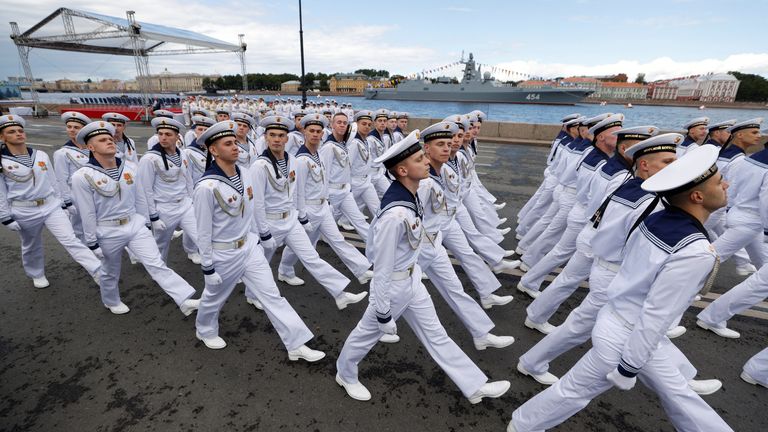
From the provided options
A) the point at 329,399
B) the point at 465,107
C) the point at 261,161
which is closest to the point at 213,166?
the point at 261,161

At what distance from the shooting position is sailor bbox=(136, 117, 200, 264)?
5172 millimetres

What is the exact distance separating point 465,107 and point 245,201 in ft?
228

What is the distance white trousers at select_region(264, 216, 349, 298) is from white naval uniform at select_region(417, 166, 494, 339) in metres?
1.34

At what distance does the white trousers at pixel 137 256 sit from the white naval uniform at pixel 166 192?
26.8 inches

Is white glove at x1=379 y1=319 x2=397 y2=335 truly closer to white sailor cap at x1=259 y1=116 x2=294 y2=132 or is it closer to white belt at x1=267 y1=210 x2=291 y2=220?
white belt at x1=267 y1=210 x2=291 y2=220

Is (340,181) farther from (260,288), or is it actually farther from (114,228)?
(114,228)

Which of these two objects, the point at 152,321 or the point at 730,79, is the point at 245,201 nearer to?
the point at 152,321

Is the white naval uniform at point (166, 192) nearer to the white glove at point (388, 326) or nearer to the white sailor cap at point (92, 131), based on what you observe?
the white sailor cap at point (92, 131)

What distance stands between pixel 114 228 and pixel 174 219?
1.07 metres

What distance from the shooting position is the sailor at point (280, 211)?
4.53 metres

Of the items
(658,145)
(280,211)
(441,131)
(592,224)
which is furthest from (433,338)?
(280,211)

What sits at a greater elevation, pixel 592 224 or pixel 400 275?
pixel 592 224

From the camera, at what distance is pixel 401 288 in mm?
3002

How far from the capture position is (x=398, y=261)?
3.00 m
